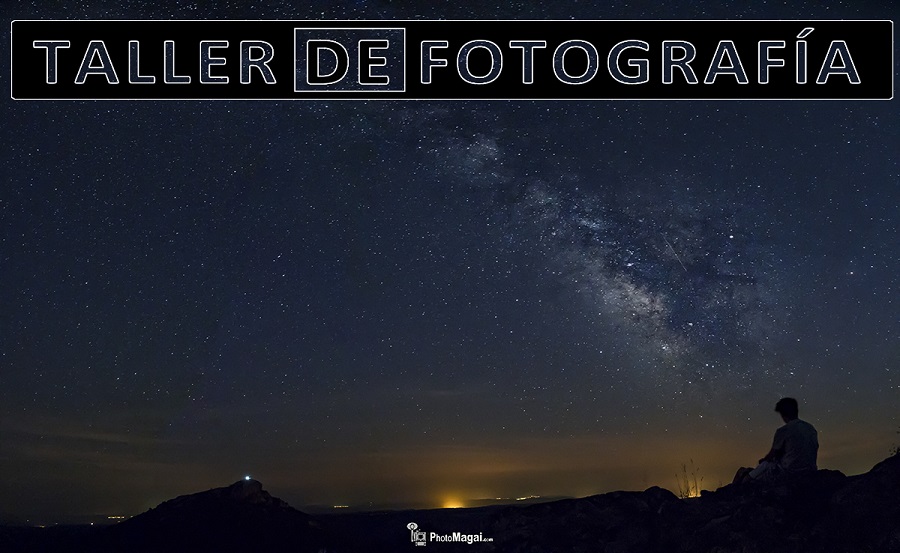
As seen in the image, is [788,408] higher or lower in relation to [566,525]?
higher

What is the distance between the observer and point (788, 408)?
314 inches

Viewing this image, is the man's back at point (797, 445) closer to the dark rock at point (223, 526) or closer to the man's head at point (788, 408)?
the man's head at point (788, 408)

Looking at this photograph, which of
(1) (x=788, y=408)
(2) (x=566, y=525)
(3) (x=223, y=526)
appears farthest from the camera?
(3) (x=223, y=526)

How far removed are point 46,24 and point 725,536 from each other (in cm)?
905

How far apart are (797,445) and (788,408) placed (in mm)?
426

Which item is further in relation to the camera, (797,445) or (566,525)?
(566,525)

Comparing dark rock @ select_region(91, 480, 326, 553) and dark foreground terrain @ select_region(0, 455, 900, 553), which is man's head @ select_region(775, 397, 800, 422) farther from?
dark rock @ select_region(91, 480, 326, 553)

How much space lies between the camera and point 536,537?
9469 millimetres

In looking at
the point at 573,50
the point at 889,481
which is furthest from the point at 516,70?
the point at 889,481

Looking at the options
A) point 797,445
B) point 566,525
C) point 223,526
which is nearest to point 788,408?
point 797,445

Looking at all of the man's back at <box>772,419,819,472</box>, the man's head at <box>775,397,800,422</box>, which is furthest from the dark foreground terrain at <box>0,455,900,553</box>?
the man's head at <box>775,397,800,422</box>

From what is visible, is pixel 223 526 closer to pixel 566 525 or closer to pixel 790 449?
pixel 566 525

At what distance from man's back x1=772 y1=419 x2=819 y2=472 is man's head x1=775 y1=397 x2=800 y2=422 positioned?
6 cm

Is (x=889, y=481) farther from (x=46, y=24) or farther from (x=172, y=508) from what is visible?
(x=46, y=24)
